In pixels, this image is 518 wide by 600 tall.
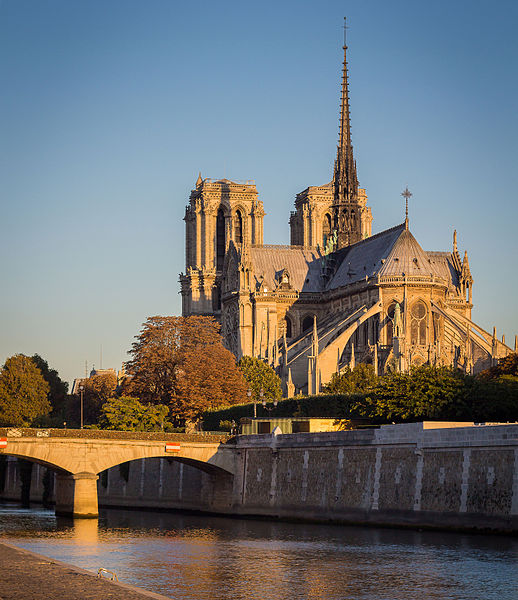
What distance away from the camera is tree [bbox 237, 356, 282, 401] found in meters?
108

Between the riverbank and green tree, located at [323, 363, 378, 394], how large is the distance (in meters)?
58.4

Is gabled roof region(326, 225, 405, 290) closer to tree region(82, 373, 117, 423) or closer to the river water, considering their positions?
tree region(82, 373, 117, 423)

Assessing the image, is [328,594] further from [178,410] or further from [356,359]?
[356,359]

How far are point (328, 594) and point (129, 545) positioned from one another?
16.7m

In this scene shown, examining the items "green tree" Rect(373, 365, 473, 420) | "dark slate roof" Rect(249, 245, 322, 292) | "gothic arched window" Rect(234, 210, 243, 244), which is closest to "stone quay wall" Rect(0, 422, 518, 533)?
"green tree" Rect(373, 365, 473, 420)

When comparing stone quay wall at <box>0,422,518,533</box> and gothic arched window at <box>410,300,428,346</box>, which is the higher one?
gothic arched window at <box>410,300,428,346</box>

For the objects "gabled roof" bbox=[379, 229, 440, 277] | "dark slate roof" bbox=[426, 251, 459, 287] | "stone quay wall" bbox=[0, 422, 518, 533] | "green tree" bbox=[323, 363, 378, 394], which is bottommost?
"stone quay wall" bbox=[0, 422, 518, 533]

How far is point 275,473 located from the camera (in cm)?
6938

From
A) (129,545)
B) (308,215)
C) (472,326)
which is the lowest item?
(129,545)

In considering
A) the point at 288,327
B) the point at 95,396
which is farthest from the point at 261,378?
the point at 95,396

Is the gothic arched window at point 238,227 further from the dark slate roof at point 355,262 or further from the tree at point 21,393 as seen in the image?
the tree at point 21,393

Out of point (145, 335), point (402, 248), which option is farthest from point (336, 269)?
point (145, 335)

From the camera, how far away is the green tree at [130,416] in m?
88.1

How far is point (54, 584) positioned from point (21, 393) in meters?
88.1
